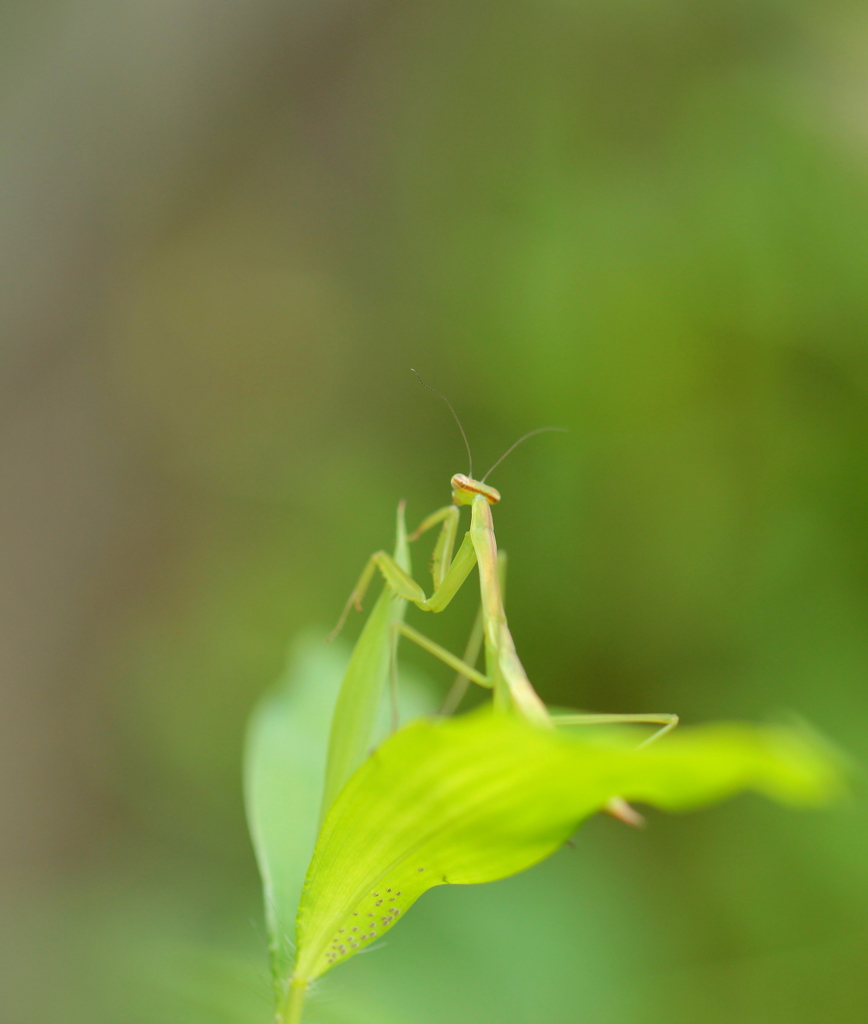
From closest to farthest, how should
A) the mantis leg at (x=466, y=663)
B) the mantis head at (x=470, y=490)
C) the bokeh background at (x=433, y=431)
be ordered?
1. the mantis head at (x=470, y=490)
2. the mantis leg at (x=466, y=663)
3. the bokeh background at (x=433, y=431)

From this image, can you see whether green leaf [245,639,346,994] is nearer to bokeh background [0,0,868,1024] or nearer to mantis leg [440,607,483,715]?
mantis leg [440,607,483,715]

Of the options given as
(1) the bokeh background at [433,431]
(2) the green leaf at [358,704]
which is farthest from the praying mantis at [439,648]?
(1) the bokeh background at [433,431]

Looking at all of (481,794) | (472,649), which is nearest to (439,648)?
(472,649)

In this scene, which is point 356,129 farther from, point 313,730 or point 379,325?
point 313,730

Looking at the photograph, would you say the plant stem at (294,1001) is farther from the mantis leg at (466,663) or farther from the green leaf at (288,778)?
the mantis leg at (466,663)

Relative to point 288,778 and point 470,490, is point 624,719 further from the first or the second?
point 288,778
